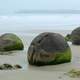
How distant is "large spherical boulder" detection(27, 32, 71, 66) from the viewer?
14.6 feet

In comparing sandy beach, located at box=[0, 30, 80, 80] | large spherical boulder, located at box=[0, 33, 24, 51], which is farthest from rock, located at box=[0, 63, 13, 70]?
large spherical boulder, located at box=[0, 33, 24, 51]

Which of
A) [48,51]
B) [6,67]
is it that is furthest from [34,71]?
[48,51]

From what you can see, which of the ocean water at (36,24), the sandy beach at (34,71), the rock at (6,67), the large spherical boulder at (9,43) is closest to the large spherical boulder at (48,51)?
the sandy beach at (34,71)

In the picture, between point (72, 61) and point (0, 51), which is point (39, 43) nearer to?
point (72, 61)

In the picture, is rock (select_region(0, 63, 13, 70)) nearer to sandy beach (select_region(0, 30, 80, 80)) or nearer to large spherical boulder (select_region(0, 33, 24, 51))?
sandy beach (select_region(0, 30, 80, 80))

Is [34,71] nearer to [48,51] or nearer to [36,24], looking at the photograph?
[48,51]

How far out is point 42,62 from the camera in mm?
4434

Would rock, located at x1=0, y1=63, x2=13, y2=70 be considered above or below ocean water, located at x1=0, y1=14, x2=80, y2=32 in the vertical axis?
above

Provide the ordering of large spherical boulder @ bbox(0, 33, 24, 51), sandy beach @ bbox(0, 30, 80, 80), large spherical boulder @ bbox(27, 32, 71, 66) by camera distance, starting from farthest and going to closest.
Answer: large spherical boulder @ bbox(0, 33, 24, 51) < large spherical boulder @ bbox(27, 32, 71, 66) < sandy beach @ bbox(0, 30, 80, 80)

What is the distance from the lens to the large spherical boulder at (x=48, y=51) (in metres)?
4.44

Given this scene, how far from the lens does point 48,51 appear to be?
449 centimetres

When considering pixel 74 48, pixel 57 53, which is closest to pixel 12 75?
pixel 57 53

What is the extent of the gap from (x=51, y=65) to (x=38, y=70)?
351 mm

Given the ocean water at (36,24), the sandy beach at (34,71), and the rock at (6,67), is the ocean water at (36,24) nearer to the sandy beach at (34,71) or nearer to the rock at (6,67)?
the sandy beach at (34,71)
